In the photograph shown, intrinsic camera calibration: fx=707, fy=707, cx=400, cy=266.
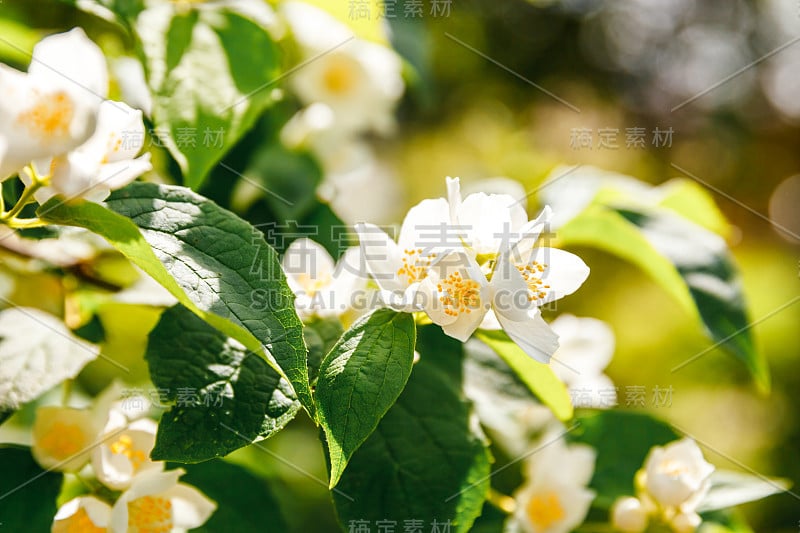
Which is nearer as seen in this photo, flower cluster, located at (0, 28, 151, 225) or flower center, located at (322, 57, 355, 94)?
flower cluster, located at (0, 28, 151, 225)

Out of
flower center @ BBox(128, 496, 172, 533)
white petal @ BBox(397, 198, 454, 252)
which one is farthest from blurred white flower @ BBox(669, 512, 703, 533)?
flower center @ BBox(128, 496, 172, 533)

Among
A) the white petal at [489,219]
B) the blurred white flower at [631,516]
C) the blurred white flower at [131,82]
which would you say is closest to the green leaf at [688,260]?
the blurred white flower at [631,516]

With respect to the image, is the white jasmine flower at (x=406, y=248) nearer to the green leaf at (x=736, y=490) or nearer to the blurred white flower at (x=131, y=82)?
the blurred white flower at (x=131, y=82)

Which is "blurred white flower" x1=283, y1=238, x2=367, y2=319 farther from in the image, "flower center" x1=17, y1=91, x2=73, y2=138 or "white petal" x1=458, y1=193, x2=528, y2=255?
"flower center" x1=17, y1=91, x2=73, y2=138

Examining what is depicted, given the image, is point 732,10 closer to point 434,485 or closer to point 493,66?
point 493,66

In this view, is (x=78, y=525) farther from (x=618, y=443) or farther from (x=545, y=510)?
(x=618, y=443)

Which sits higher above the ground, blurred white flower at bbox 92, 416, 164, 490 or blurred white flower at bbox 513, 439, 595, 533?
blurred white flower at bbox 92, 416, 164, 490
